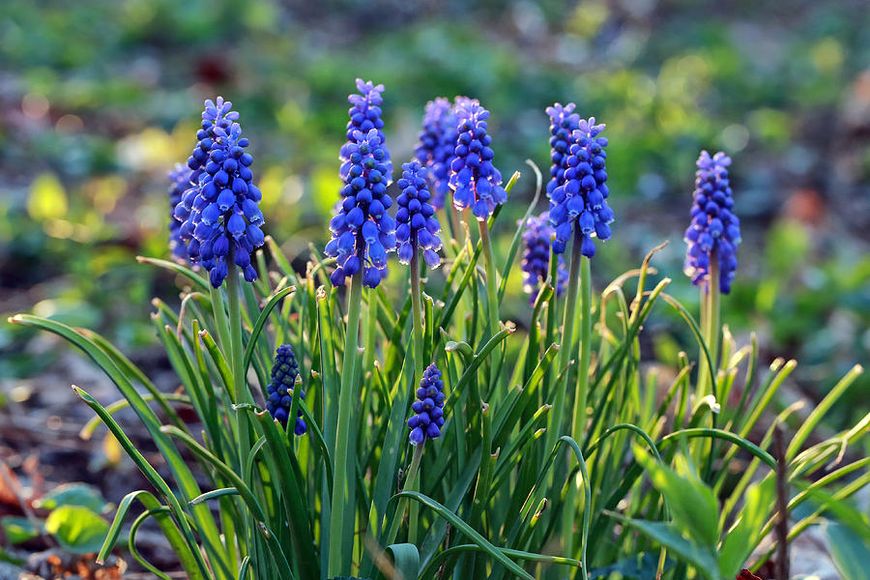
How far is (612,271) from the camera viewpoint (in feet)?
20.9

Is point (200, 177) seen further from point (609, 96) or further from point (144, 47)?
point (144, 47)

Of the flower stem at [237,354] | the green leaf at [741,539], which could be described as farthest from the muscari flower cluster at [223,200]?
the green leaf at [741,539]

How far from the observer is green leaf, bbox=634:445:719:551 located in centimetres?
195

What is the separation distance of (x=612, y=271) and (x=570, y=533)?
12.9ft

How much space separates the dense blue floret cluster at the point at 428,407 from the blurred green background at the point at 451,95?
288 centimetres

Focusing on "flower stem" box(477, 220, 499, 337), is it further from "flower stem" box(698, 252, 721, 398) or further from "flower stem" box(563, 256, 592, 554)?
"flower stem" box(698, 252, 721, 398)

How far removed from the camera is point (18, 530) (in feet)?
10.6

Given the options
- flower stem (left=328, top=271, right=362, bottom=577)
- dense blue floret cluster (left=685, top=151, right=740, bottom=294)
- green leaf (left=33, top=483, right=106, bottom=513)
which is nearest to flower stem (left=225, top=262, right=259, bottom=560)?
flower stem (left=328, top=271, right=362, bottom=577)

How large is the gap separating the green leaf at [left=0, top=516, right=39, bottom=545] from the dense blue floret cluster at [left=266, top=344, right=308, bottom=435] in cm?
129

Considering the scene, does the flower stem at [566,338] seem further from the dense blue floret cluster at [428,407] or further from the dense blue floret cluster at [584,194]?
the dense blue floret cluster at [428,407]

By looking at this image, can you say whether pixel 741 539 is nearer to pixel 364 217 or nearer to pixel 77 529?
pixel 364 217

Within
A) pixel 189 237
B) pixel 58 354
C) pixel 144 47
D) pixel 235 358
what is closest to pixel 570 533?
pixel 235 358

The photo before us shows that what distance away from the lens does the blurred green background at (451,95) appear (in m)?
5.68

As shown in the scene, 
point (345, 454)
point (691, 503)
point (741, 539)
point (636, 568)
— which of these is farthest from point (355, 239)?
point (636, 568)
